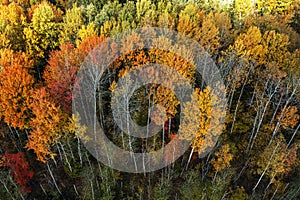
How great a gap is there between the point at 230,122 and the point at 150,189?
550 inches

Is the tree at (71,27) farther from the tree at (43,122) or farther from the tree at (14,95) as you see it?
the tree at (43,122)

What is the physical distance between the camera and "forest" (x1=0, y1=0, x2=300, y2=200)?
2948cm

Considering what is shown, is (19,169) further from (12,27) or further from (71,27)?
(71,27)

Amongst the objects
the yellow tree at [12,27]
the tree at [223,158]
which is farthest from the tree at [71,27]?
the tree at [223,158]

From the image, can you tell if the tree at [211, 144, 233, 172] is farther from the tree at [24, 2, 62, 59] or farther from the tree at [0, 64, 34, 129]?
the tree at [24, 2, 62, 59]

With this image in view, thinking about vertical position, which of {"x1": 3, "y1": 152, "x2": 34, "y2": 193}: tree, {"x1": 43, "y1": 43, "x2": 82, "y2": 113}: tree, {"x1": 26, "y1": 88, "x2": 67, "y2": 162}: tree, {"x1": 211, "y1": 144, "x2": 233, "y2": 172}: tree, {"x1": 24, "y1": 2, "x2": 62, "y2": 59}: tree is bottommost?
{"x1": 3, "y1": 152, "x2": 34, "y2": 193}: tree

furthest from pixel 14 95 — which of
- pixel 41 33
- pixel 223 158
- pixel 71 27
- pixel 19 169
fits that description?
pixel 223 158

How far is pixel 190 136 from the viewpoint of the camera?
29688 mm

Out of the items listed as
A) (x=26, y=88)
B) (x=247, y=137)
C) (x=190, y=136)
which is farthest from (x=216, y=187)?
(x=26, y=88)

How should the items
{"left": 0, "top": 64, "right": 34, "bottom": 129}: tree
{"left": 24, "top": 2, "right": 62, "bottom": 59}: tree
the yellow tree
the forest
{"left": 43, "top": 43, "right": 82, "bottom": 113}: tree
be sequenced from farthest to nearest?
{"left": 24, "top": 2, "right": 62, "bottom": 59}: tree, the yellow tree, {"left": 43, "top": 43, "right": 82, "bottom": 113}: tree, {"left": 0, "top": 64, "right": 34, "bottom": 129}: tree, the forest

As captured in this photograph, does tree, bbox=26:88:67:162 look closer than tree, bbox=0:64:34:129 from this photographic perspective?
Yes

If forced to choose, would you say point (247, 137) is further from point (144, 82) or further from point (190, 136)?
point (144, 82)

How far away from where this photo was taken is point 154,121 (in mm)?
33531

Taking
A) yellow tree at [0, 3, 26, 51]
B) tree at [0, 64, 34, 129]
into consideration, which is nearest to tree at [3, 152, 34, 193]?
tree at [0, 64, 34, 129]
